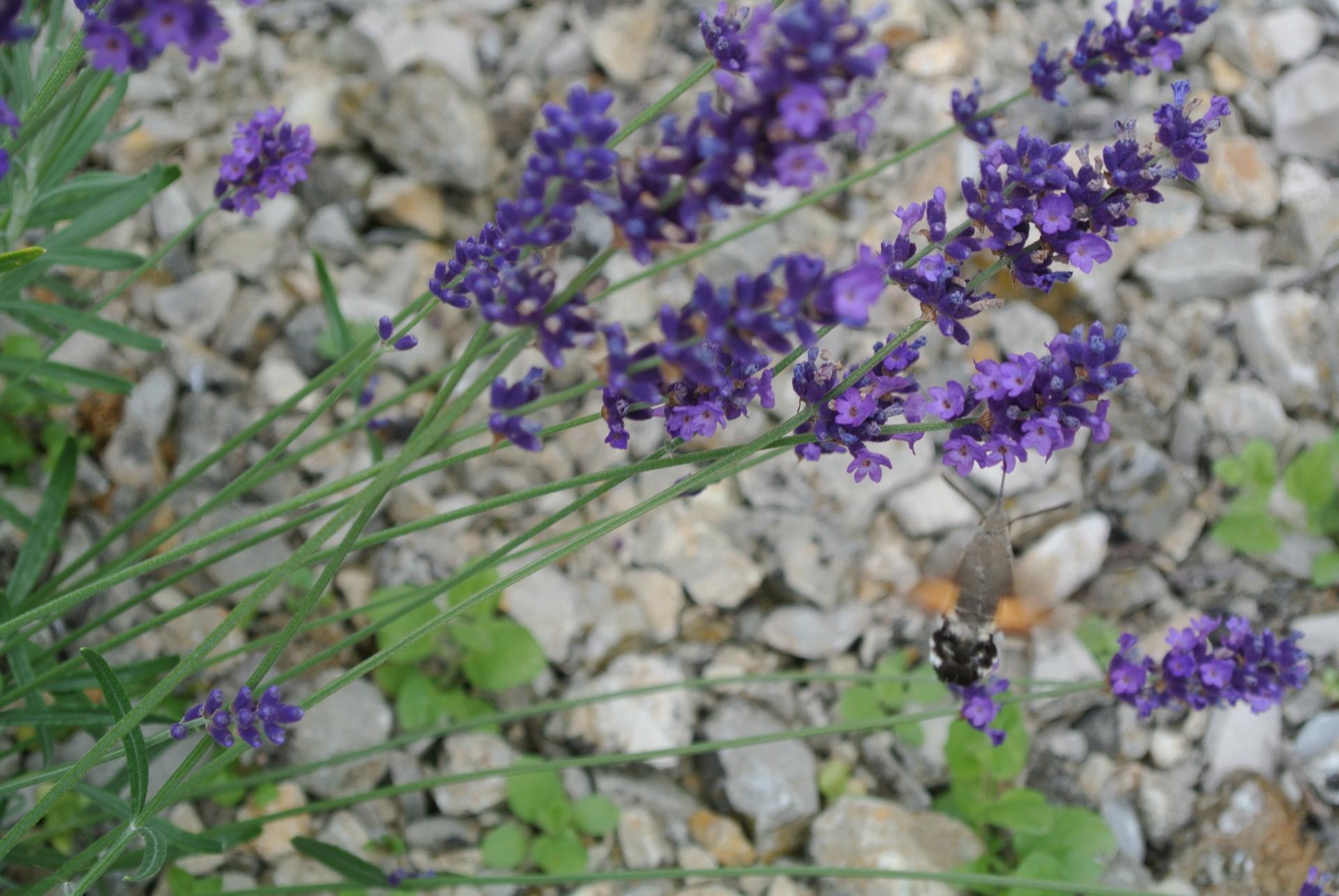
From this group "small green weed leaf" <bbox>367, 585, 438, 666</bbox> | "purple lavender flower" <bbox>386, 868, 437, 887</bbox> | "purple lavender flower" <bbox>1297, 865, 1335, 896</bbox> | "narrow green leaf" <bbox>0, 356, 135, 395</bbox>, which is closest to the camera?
"purple lavender flower" <bbox>1297, 865, 1335, 896</bbox>

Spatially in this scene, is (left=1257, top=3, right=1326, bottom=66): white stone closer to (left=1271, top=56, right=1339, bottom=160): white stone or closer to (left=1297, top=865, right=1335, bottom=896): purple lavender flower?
(left=1271, top=56, right=1339, bottom=160): white stone

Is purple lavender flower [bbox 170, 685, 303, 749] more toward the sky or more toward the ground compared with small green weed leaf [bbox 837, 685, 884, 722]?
more toward the ground

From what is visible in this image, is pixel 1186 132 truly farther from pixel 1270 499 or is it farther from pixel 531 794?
pixel 531 794

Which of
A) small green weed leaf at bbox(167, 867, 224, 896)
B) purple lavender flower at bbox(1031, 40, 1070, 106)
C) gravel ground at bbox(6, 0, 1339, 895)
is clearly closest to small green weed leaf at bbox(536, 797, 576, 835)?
gravel ground at bbox(6, 0, 1339, 895)

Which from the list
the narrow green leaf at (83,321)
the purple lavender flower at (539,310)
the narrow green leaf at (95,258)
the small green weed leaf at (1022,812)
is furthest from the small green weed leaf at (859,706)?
the narrow green leaf at (95,258)

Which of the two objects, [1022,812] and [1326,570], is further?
[1326,570]

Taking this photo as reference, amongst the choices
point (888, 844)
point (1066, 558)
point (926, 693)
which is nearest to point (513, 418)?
point (888, 844)

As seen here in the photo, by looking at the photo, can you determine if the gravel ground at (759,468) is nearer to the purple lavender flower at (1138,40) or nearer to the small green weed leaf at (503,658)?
the small green weed leaf at (503,658)
